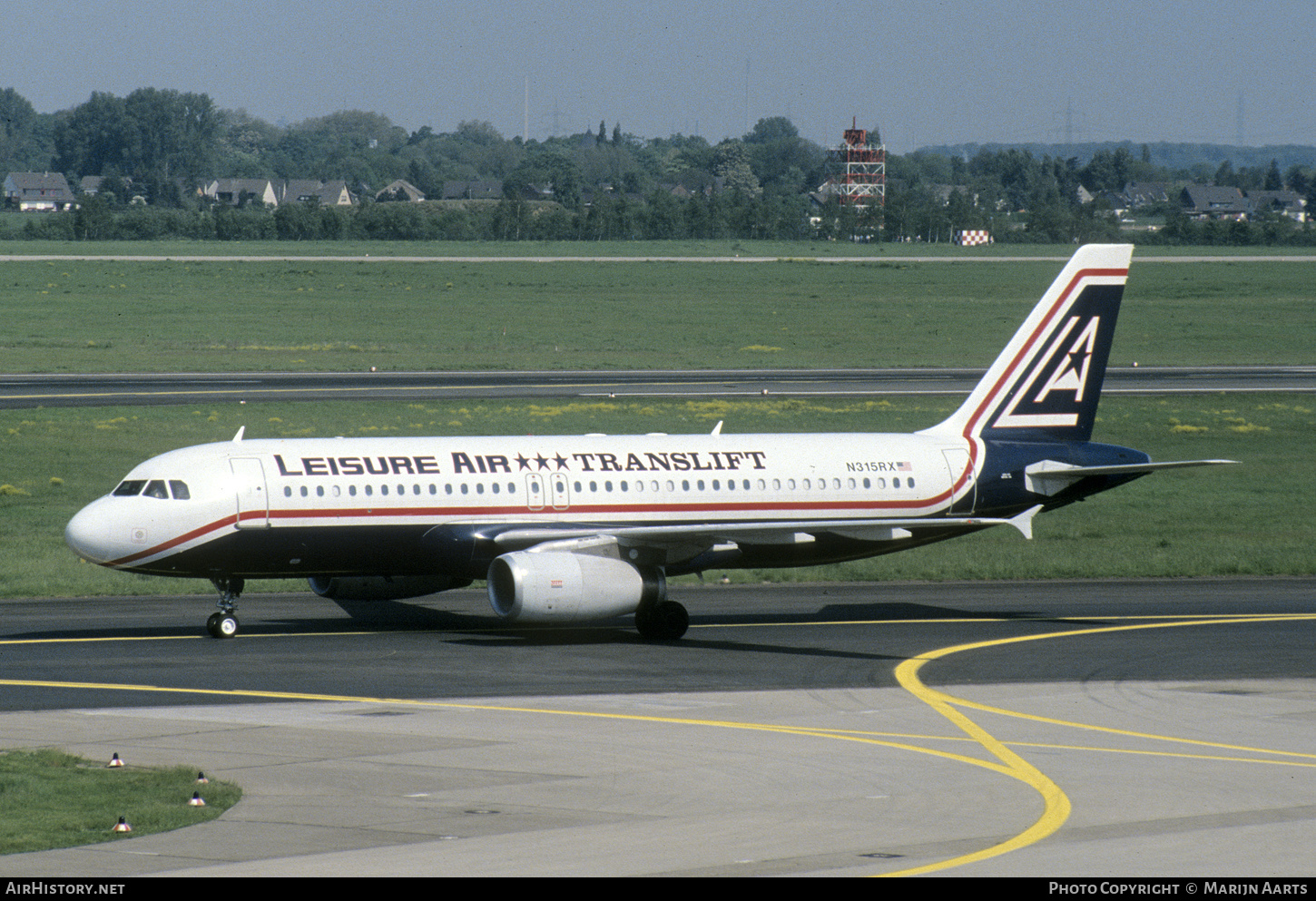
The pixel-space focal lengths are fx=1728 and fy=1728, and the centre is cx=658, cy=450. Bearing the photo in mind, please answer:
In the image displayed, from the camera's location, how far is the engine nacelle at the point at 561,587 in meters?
35.0

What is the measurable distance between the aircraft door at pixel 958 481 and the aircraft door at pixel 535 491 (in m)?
10.0

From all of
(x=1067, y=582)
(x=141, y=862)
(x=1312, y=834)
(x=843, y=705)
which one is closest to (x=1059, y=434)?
(x=1067, y=582)

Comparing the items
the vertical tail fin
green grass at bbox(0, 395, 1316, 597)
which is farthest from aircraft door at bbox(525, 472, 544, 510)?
the vertical tail fin

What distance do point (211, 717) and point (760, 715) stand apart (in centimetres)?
903

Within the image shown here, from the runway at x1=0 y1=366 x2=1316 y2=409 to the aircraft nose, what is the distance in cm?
4174

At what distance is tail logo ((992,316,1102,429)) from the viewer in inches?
1705

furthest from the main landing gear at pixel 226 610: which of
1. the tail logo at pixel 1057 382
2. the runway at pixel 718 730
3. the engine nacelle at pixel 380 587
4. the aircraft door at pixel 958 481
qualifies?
the tail logo at pixel 1057 382

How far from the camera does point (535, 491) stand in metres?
38.4

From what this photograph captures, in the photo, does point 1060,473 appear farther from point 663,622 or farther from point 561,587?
point 561,587

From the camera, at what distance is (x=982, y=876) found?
18.0 m

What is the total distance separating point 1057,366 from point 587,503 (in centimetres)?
1314

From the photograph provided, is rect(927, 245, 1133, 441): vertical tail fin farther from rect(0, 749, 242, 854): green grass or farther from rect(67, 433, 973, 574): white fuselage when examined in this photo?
rect(0, 749, 242, 854): green grass

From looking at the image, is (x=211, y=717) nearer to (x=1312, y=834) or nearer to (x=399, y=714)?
(x=399, y=714)

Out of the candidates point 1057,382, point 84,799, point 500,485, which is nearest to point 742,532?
point 500,485
